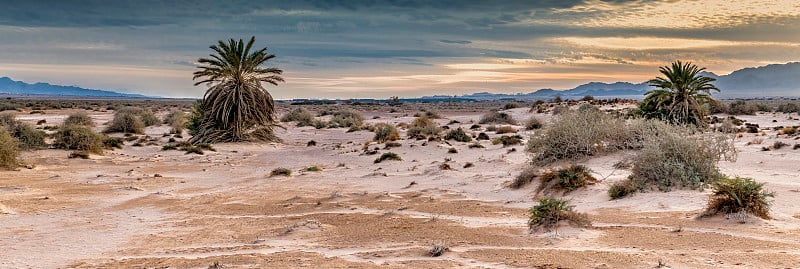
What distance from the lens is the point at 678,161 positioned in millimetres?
13188

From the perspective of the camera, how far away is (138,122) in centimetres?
3903

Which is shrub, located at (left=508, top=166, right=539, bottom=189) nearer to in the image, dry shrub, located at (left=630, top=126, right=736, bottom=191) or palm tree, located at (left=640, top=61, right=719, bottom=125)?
dry shrub, located at (left=630, top=126, right=736, bottom=191)

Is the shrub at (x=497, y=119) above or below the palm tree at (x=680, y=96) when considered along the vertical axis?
below

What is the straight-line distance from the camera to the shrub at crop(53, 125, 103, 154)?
82.6 ft

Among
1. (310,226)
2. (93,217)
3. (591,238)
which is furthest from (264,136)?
(591,238)

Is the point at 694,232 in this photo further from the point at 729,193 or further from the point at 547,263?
the point at 547,263

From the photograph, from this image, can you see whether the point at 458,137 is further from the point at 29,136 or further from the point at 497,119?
the point at 497,119

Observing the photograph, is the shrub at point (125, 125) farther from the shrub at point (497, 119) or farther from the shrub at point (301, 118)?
the shrub at point (497, 119)

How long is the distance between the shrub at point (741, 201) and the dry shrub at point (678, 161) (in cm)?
239

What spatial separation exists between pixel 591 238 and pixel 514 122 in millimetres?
37748

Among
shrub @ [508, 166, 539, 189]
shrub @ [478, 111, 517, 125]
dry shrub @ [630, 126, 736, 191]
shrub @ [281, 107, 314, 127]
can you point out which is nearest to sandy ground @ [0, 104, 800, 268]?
shrub @ [508, 166, 539, 189]

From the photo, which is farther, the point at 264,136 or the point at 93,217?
the point at 264,136

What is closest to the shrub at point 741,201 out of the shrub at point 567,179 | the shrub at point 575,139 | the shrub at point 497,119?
the shrub at point 567,179

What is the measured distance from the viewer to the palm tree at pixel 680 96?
2283 centimetres
